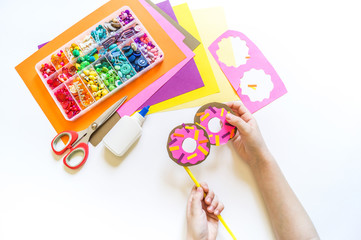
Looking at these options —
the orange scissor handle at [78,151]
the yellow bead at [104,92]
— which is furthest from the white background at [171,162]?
the yellow bead at [104,92]

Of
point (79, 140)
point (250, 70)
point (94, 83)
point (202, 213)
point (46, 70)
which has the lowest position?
point (202, 213)

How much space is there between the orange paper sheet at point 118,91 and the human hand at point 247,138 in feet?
0.73

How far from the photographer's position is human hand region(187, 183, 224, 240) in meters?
0.55

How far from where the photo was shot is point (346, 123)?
672 mm

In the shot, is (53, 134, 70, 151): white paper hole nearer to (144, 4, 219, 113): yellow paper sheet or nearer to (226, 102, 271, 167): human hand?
(144, 4, 219, 113): yellow paper sheet

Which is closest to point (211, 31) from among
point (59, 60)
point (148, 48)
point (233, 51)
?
point (233, 51)

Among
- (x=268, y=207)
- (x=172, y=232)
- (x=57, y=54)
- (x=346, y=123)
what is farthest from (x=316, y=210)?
(x=57, y=54)

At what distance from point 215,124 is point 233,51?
0.79ft

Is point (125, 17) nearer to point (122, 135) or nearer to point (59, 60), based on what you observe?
point (59, 60)

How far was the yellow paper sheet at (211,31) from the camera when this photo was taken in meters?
0.66

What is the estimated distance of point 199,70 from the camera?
0.69m

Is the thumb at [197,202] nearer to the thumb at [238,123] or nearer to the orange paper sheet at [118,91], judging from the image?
the thumb at [238,123]

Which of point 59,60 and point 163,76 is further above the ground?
point 59,60

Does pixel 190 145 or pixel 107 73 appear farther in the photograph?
pixel 107 73
